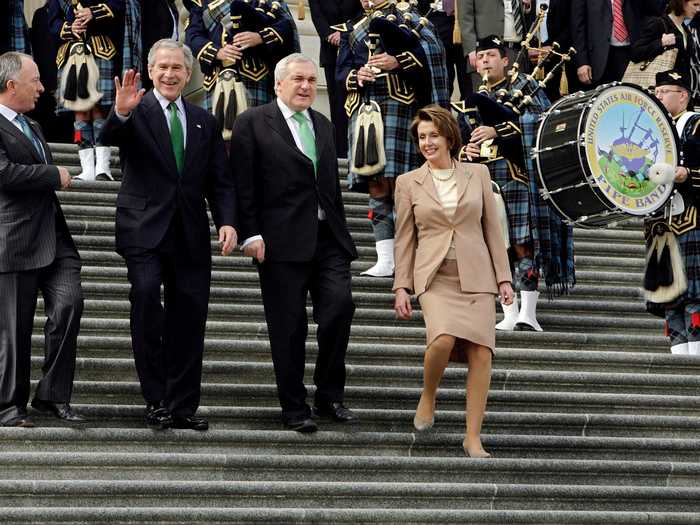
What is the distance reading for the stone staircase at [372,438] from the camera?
796 cm

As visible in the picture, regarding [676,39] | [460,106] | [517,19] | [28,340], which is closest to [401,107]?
[460,106]

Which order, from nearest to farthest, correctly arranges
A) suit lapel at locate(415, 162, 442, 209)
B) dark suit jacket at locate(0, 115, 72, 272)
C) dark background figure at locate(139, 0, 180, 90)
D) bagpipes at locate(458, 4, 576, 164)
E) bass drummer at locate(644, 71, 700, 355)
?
1. dark suit jacket at locate(0, 115, 72, 272)
2. suit lapel at locate(415, 162, 442, 209)
3. bass drummer at locate(644, 71, 700, 355)
4. bagpipes at locate(458, 4, 576, 164)
5. dark background figure at locate(139, 0, 180, 90)

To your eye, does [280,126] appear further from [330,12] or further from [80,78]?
[330,12]

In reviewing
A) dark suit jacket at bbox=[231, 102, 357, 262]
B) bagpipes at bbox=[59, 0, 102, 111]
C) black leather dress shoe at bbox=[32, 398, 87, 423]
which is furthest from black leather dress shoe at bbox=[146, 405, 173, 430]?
bagpipes at bbox=[59, 0, 102, 111]

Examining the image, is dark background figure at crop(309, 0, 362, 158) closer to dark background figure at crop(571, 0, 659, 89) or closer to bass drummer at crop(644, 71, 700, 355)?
dark background figure at crop(571, 0, 659, 89)

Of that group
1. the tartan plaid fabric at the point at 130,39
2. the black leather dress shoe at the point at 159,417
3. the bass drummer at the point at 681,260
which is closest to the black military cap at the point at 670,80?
the bass drummer at the point at 681,260

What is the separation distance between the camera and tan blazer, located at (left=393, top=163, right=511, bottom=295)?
8.68m

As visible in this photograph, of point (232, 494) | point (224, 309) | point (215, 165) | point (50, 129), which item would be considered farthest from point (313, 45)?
point (232, 494)

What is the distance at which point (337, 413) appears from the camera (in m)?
8.74

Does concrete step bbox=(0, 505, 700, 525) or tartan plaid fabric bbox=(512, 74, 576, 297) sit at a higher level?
tartan plaid fabric bbox=(512, 74, 576, 297)

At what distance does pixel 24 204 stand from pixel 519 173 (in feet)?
11.2

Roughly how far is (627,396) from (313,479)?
1995 millimetres

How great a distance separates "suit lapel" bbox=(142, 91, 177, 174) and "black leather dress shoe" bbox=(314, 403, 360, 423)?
4.37 ft

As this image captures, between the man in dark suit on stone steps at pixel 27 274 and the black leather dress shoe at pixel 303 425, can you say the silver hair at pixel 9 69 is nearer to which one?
the man in dark suit on stone steps at pixel 27 274
